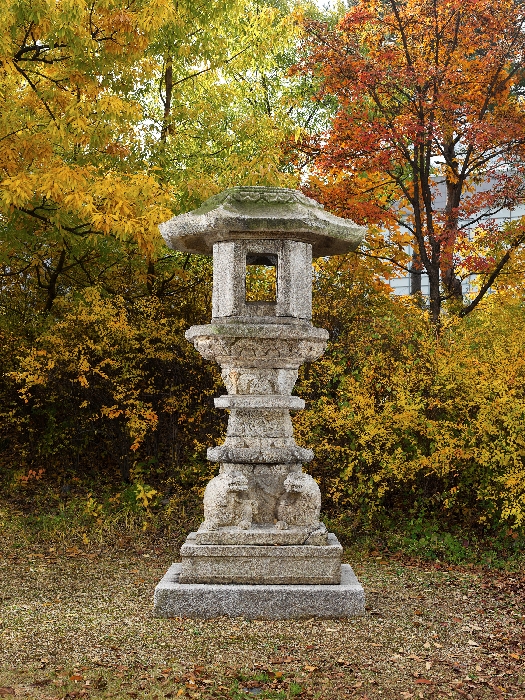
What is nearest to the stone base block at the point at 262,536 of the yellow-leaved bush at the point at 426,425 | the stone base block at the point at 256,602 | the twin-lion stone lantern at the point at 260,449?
the twin-lion stone lantern at the point at 260,449

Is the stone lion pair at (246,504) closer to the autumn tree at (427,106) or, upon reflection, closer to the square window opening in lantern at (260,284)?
the square window opening in lantern at (260,284)

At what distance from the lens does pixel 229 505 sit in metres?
5.65

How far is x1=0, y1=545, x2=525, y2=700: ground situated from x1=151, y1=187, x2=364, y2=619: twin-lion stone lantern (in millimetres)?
203

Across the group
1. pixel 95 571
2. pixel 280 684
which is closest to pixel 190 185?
pixel 95 571

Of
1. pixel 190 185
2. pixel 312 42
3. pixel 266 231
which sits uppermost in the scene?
pixel 312 42

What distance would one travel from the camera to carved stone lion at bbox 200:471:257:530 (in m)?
5.62

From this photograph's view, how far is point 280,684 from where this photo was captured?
4.14 metres

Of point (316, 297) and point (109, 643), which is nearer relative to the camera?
point (109, 643)

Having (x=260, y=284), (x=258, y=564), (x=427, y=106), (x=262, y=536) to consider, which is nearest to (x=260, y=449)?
(x=262, y=536)

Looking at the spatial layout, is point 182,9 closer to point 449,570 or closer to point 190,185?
point 190,185

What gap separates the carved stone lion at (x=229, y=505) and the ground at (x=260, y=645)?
71 cm

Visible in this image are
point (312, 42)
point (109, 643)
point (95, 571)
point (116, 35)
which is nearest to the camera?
point (109, 643)

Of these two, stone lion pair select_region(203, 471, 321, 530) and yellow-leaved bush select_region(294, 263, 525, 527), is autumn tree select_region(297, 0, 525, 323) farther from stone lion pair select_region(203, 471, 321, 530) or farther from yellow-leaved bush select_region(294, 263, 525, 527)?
stone lion pair select_region(203, 471, 321, 530)

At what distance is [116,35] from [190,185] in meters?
1.75
